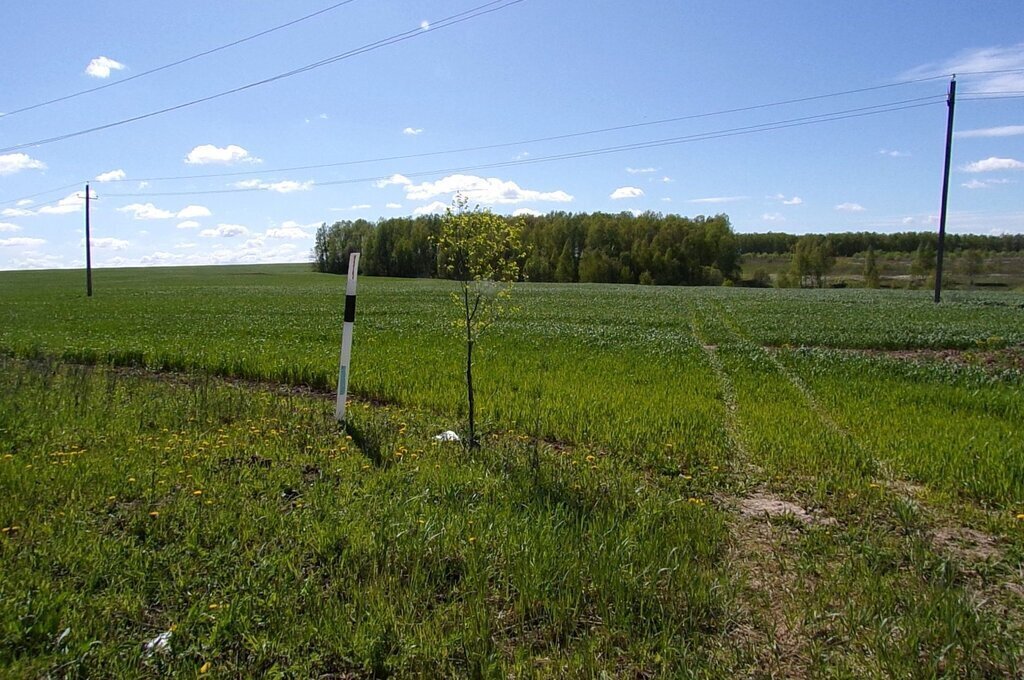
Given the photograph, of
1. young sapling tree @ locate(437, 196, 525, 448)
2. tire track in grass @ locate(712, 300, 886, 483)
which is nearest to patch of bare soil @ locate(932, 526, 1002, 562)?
tire track in grass @ locate(712, 300, 886, 483)

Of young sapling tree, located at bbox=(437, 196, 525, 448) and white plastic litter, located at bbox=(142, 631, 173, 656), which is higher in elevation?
young sapling tree, located at bbox=(437, 196, 525, 448)

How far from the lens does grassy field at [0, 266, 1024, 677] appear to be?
3.29 metres

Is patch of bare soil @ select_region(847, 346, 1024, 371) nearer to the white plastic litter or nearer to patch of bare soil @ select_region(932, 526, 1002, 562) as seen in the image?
patch of bare soil @ select_region(932, 526, 1002, 562)

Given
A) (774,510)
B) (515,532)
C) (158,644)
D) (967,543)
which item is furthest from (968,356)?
(158,644)

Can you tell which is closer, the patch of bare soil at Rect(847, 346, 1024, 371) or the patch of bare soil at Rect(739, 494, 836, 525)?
the patch of bare soil at Rect(739, 494, 836, 525)

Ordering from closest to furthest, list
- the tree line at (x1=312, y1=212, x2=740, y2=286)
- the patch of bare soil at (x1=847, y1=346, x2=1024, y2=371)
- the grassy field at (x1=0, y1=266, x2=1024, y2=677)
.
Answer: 1. the grassy field at (x1=0, y1=266, x2=1024, y2=677)
2. the patch of bare soil at (x1=847, y1=346, x2=1024, y2=371)
3. the tree line at (x1=312, y1=212, x2=740, y2=286)

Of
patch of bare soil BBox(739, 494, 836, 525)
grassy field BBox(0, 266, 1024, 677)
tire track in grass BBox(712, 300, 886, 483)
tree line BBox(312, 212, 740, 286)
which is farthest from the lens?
tree line BBox(312, 212, 740, 286)

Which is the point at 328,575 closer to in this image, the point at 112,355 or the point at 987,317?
the point at 112,355

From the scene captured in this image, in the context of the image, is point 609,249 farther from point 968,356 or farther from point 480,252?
point 480,252

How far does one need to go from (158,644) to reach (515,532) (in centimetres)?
230

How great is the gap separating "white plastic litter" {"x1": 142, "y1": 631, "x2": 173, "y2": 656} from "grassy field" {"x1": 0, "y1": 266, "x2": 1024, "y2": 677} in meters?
0.02

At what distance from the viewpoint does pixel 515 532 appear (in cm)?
454

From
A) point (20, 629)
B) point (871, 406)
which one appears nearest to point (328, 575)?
point (20, 629)

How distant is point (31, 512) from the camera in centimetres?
482
